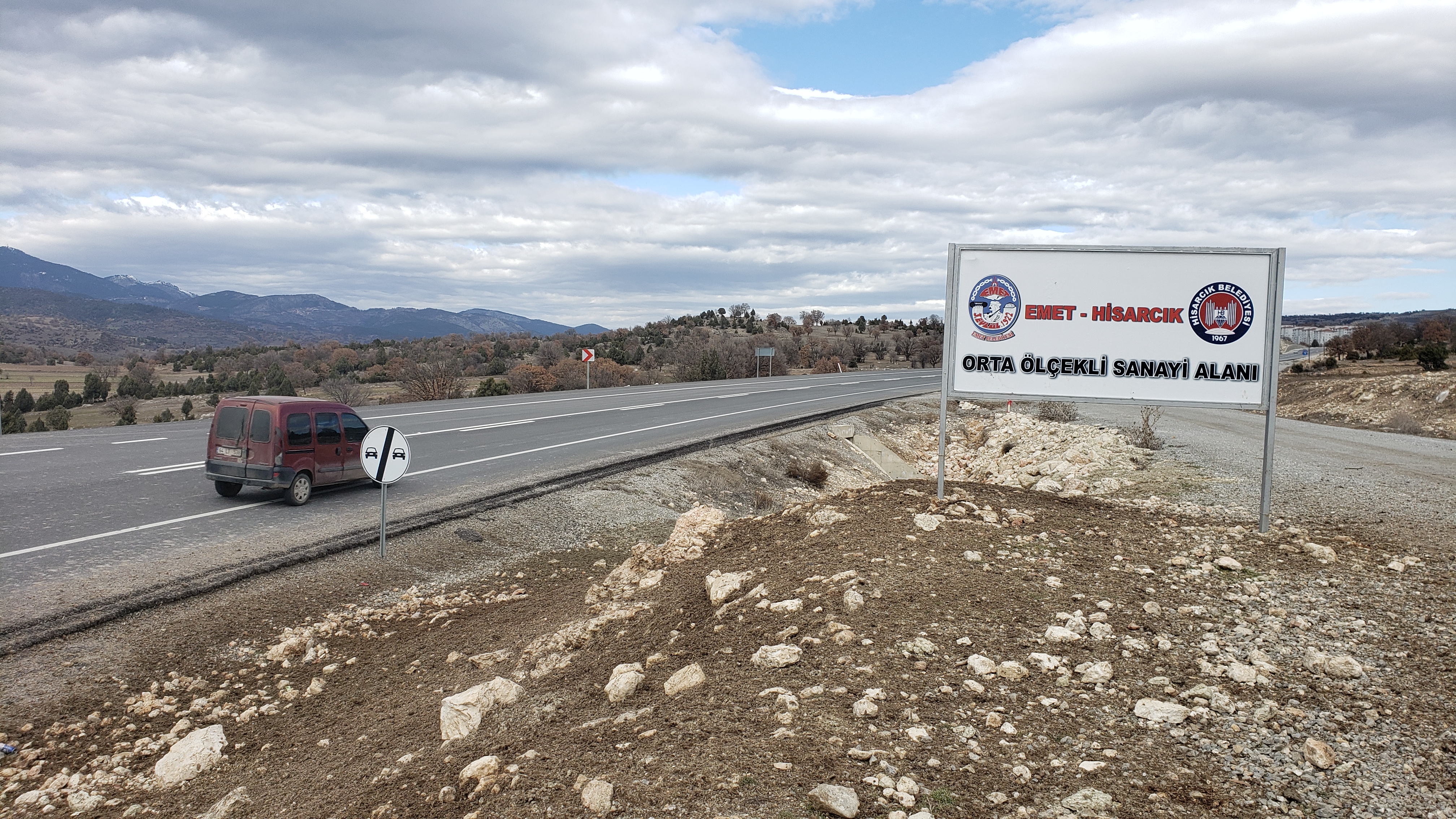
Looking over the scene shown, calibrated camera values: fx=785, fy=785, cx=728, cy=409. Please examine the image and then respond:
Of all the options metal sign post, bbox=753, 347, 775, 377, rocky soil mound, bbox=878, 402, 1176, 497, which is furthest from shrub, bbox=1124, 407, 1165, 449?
metal sign post, bbox=753, 347, 775, 377

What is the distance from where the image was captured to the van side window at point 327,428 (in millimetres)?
11109

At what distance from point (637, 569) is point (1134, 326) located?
18.1 ft

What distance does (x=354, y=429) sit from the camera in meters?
11.8

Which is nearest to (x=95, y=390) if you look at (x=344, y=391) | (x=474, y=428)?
(x=344, y=391)

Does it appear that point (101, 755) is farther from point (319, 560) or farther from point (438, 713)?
point (319, 560)

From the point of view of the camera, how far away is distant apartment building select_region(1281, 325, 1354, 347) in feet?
364

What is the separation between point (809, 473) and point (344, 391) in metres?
25.4

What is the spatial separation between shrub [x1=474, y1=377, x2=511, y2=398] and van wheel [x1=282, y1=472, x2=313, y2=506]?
80.4 feet

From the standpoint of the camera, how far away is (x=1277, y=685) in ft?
13.3

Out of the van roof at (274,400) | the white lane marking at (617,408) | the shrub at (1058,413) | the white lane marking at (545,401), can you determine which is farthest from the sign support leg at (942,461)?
the white lane marking at (545,401)

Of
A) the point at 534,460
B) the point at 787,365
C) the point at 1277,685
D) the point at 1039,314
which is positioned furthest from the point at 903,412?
the point at 787,365

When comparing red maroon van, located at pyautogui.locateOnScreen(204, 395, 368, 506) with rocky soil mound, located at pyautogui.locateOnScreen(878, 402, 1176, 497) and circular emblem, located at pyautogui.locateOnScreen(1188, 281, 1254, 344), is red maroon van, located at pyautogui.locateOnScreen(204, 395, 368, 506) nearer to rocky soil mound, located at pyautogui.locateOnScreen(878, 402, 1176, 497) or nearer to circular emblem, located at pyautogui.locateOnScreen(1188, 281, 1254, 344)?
rocky soil mound, located at pyautogui.locateOnScreen(878, 402, 1176, 497)

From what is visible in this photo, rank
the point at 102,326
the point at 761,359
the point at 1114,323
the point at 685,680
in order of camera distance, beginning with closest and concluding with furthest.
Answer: the point at 685,680 → the point at 1114,323 → the point at 761,359 → the point at 102,326

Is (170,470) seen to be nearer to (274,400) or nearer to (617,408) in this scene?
(274,400)
